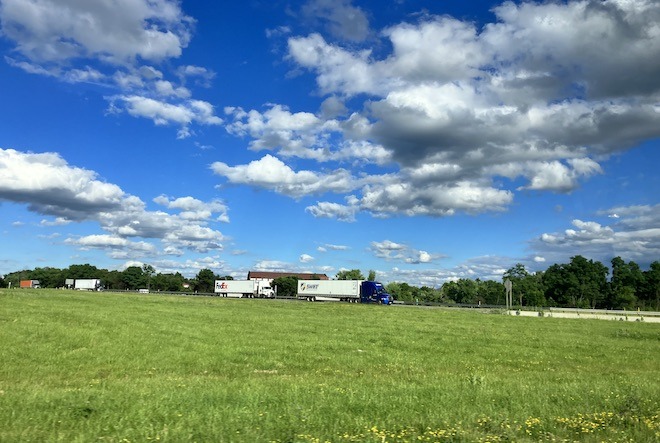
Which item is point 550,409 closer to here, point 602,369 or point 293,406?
point 293,406

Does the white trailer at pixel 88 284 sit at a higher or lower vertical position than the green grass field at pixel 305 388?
higher

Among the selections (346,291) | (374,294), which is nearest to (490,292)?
(346,291)

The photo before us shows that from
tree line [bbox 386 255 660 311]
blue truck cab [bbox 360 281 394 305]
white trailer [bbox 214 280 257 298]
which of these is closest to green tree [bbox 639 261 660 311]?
tree line [bbox 386 255 660 311]

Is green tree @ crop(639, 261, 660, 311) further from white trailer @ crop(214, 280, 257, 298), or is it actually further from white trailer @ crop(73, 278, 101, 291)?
white trailer @ crop(73, 278, 101, 291)

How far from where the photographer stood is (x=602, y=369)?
63.9ft

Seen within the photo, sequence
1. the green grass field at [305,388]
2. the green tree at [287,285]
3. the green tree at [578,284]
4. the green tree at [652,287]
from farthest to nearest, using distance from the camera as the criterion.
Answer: the green tree at [287,285]
the green tree at [578,284]
the green tree at [652,287]
the green grass field at [305,388]

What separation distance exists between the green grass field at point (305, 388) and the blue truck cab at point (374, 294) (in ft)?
249

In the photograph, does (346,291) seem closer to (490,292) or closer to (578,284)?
(490,292)

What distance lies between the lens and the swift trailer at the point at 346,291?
106m

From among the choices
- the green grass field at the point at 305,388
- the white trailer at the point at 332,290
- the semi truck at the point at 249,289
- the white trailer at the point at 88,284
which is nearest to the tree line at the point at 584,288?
the white trailer at the point at 332,290

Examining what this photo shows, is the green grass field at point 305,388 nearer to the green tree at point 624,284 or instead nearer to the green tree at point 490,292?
the green tree at point 624,284

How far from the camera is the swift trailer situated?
105669mm

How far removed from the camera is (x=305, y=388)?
40.9 feet

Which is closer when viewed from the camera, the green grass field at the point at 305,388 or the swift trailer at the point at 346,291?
the green grass field at the point at 305,388
